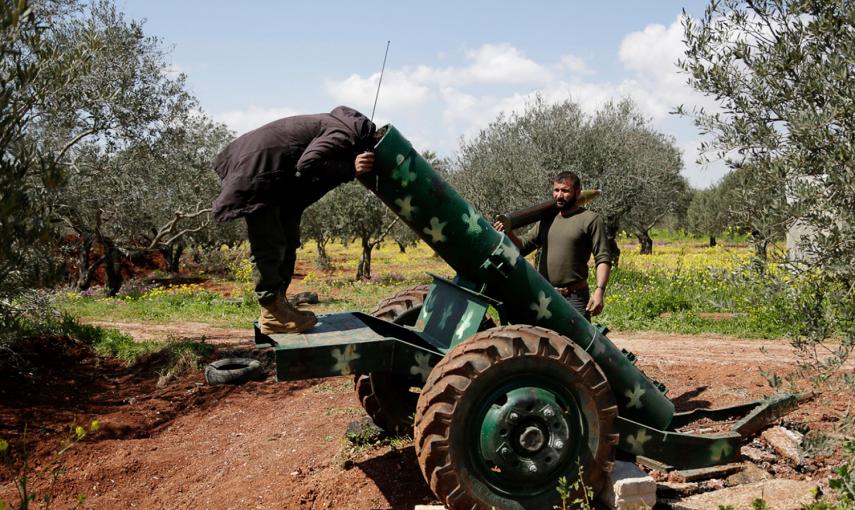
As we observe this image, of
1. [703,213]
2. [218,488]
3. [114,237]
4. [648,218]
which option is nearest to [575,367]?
[218,488]

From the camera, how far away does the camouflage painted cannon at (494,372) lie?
12.9 ft

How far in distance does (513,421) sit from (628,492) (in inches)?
36.8

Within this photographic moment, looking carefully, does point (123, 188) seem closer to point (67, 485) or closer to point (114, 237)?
point (114, 237)

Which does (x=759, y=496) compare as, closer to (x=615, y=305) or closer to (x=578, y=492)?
(x=578, y=492)

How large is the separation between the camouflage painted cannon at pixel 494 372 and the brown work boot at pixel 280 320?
5.0 inches

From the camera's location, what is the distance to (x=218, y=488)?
17.6ft

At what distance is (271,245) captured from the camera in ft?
14.3

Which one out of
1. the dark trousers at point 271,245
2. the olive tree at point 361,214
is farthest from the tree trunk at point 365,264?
the dark trousers at point 271,245

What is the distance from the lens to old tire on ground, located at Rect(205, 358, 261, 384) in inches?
338

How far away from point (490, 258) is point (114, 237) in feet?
59.2

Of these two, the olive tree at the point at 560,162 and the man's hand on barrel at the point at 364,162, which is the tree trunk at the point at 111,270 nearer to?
the olive tree at the point at 560,162

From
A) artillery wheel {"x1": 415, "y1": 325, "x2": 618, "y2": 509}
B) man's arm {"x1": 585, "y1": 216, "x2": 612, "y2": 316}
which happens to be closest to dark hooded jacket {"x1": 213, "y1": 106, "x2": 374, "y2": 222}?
artillery wheel {"x1": 415, "y1": 325, "x2": 618, "y2": 509}

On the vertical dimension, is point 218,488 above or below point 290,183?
below

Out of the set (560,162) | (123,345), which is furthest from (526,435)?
(560,162)
